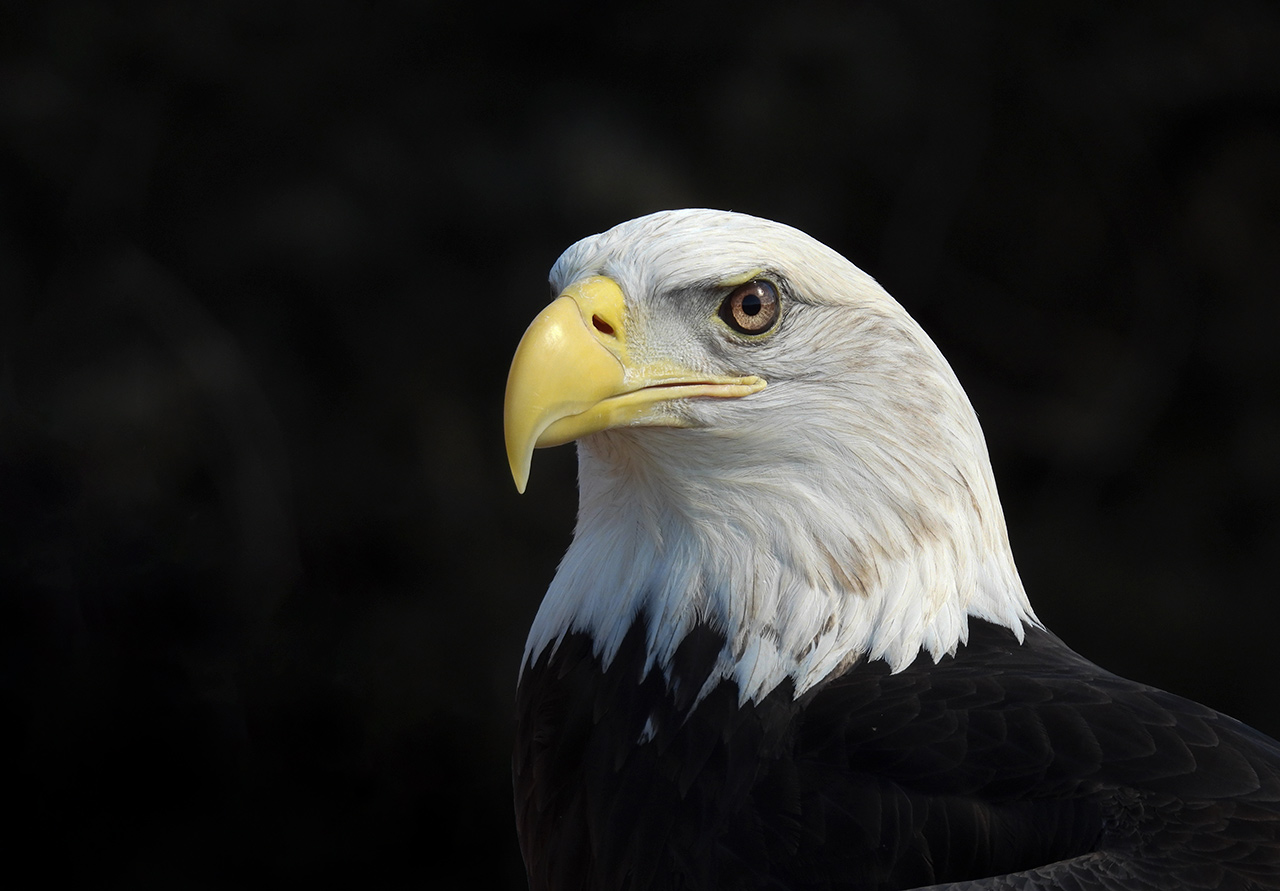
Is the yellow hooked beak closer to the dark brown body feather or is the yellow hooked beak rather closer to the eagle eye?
the eagle eye

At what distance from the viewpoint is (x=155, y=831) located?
13.6 feet

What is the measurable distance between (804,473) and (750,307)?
0.25m

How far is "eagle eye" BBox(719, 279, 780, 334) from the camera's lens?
6.01 feet

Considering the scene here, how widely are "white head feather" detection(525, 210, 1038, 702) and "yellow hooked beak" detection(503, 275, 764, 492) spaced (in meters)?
0.02

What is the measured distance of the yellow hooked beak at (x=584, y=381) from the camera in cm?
168

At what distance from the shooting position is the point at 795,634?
1.84 m

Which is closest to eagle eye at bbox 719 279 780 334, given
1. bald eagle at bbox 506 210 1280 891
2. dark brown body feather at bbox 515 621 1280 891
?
bald eagle at bbox 506 210 1280 891

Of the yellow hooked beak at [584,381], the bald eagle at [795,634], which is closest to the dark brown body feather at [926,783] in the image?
the bald eagle at [795,634]

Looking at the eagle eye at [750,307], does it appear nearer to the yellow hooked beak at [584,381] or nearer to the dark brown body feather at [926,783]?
the yellow hooked beak at [584,381]

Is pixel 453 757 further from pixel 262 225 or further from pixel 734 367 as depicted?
pixel 734 367

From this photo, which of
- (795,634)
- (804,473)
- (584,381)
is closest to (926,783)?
(795,634)

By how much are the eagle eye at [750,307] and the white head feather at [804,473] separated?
17 mm

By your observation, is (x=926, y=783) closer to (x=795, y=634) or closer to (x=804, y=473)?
(x=795, y=634)

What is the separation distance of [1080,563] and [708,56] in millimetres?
2059
